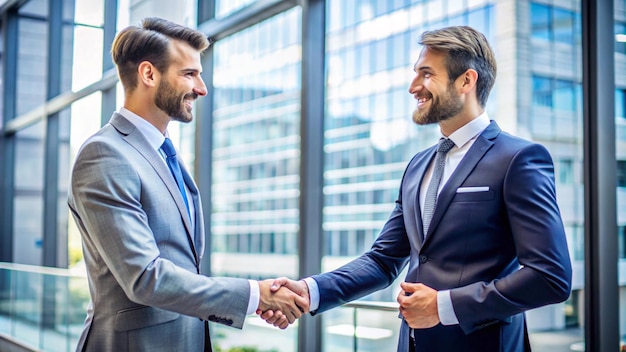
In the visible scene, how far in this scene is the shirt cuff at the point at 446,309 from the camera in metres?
1.84

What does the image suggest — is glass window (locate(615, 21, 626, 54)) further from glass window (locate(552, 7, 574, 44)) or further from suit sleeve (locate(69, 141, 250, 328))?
suit sleeve (locate(69, 141, 250, 328))

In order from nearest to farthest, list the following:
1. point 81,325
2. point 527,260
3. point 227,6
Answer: point 527,260 → point 227,6 → point 81,325

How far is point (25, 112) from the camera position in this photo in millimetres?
9227

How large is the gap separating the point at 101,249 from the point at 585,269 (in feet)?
5.86

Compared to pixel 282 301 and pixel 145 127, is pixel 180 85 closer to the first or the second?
pixel 145 127

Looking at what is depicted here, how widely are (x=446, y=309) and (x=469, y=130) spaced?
532mm

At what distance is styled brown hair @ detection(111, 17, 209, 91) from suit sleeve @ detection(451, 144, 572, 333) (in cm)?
113

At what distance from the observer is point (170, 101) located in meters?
2.24

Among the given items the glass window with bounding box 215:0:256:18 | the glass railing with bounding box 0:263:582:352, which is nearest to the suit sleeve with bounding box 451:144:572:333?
the glass railing with bounding box 0:263:582:352

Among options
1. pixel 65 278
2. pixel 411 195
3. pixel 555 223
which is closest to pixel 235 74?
pixel 65 278

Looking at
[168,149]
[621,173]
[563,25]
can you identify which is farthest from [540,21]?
[168,149]

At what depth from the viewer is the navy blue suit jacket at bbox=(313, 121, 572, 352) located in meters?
1.76

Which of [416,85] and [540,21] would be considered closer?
[416,85]

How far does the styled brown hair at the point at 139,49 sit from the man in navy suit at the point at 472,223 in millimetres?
794
